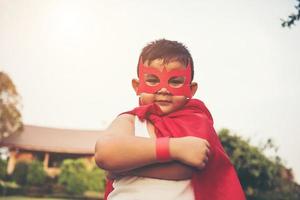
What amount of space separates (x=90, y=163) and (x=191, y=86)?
13.2 metres

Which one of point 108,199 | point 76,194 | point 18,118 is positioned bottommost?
point 76,194

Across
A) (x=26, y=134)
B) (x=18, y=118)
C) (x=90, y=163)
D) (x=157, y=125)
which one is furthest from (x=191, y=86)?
(x=26, y=134)

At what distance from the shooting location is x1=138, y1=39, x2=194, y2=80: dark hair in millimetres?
937

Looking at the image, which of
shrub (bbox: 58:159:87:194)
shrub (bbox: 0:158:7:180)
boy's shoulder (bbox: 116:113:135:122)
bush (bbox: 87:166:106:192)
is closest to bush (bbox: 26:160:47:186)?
shrub (bbox: 58:159:87:194)

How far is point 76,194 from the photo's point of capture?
13.0 metres

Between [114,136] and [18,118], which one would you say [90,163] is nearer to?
[18,118]

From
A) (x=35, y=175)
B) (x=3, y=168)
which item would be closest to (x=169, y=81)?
(x=35, y=175)

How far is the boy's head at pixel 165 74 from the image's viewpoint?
909 millimetres

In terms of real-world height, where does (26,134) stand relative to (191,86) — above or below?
below

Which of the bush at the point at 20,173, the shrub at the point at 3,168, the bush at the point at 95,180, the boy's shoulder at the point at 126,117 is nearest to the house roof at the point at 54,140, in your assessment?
the shrub at the point at 3,168

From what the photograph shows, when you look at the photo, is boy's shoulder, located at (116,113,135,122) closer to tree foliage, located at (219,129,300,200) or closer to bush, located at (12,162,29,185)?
tree foliage, located at (219,129,300,200)

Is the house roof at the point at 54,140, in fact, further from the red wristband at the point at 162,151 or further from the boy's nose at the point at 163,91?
the red wristband at the point at 162,151

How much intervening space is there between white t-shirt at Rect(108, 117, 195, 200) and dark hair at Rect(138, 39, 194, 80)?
0.68ft

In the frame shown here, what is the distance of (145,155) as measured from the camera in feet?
2.39
